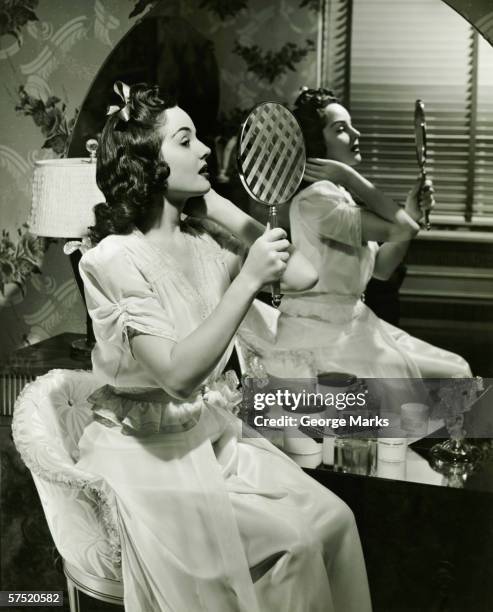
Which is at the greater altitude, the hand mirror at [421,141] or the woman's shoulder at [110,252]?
the hand mirror at [421,141]

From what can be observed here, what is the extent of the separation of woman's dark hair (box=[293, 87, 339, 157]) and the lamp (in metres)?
0.45

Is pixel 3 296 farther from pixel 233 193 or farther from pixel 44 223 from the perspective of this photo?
pixel 233 193

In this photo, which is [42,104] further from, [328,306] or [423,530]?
[423,530]

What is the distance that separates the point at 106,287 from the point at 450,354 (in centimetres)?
54

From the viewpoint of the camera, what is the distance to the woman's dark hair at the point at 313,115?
125 cm

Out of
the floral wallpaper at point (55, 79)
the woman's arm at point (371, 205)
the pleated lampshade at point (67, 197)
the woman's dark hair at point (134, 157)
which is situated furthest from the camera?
the pleated lampshade at point (67, 197)

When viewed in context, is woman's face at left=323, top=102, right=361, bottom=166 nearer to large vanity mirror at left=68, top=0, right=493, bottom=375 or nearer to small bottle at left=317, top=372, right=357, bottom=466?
large vanity mirror at left=68, top=0, right=493, bottom=375

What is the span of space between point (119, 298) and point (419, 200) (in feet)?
1.54

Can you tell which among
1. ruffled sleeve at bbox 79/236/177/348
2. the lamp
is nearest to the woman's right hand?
A: ruffled sleeve at bbox 79/236/177/348

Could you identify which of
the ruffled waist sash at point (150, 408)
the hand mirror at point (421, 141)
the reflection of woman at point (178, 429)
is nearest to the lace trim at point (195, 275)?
the reflection of woman at point (178, 429)

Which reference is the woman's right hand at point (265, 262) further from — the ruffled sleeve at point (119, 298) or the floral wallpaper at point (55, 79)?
the floral wallpaper at point (55, 79)

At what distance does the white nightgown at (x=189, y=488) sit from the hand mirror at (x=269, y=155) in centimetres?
14

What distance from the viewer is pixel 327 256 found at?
50.4 inches

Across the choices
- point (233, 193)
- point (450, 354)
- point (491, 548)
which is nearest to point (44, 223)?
point (233, 193)
